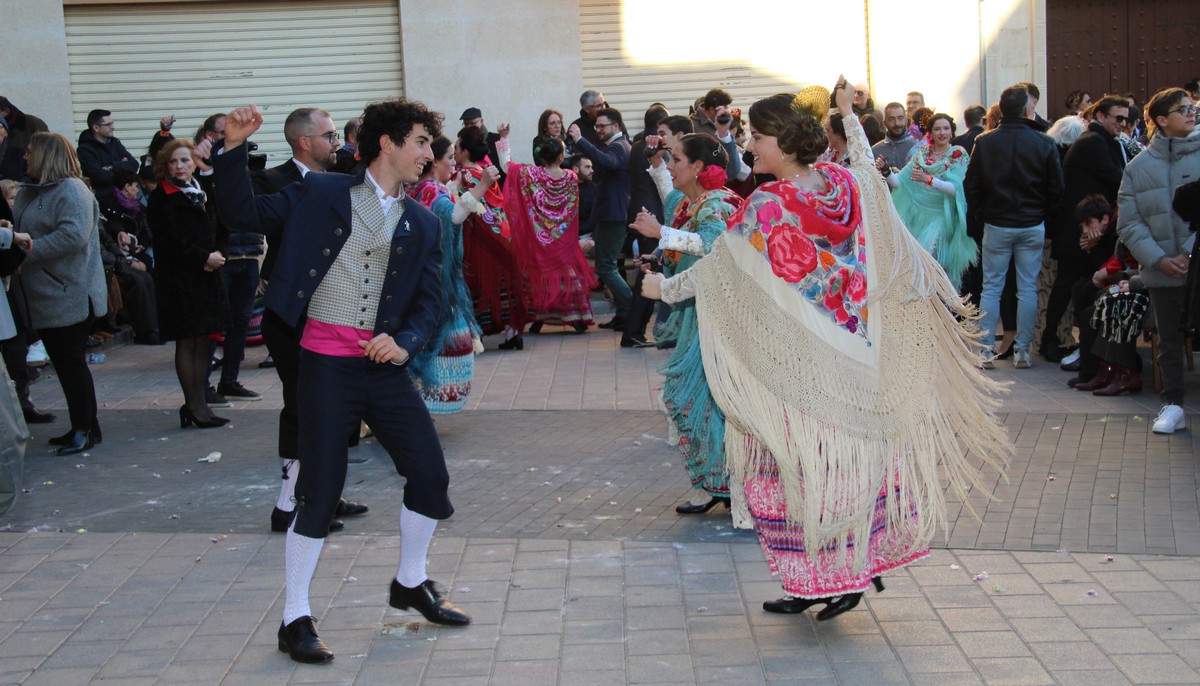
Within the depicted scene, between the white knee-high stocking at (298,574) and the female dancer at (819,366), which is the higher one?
the female dancer at (819,366)

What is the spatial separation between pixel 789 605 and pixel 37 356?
27.0 ft

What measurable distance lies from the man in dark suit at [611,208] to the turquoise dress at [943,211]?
8.67 feet

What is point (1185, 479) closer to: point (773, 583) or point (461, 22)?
point (773, 583)

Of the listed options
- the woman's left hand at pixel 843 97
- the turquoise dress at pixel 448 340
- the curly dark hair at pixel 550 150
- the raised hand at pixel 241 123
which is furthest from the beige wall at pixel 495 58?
the raised hand at pixel 241 123

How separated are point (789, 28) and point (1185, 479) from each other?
10.5 m

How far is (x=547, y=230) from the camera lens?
1166 centimetres

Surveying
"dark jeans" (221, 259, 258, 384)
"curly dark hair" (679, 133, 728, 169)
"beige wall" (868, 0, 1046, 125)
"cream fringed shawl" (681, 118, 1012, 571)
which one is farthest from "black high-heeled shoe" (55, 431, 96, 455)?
"beige wall" (868, 0, 1046, 125)

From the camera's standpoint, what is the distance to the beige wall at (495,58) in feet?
50.9

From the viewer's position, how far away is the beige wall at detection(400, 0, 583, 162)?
611 inches

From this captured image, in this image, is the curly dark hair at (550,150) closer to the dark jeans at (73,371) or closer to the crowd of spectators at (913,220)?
the crowd of spectators at (913,220)

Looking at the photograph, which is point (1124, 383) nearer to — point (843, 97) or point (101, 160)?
point (843, 97)

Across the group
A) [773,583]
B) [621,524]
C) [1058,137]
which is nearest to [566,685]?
[773,583]

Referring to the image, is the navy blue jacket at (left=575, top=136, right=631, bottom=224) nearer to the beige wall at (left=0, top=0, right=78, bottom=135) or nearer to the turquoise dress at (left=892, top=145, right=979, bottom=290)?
the turquoise dress at (left=892, top=145, right=979, bottom=290)

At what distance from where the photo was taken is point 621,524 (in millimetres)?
6145
